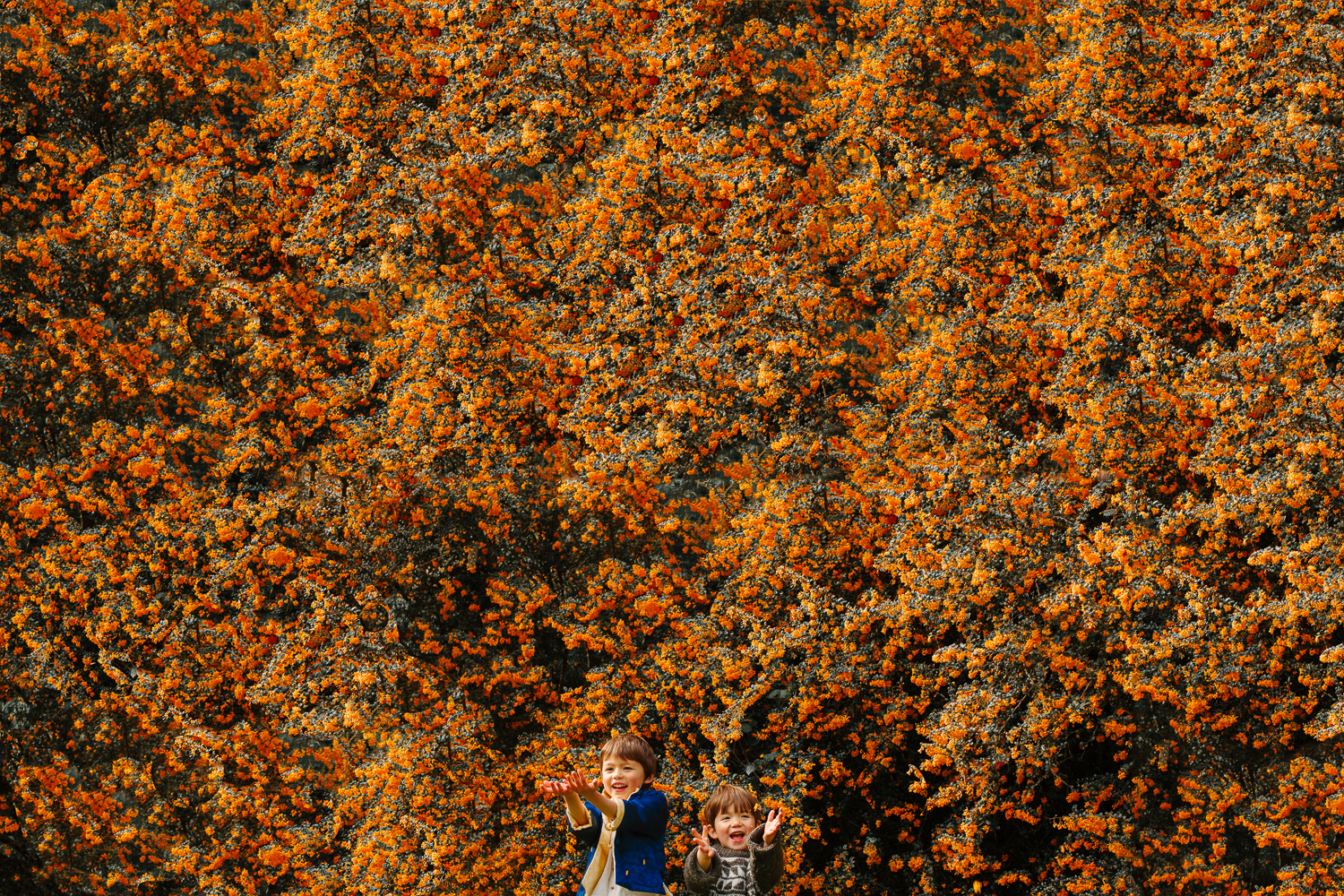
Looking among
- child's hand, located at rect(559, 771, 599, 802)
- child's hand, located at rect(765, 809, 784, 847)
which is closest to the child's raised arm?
child's hand, located at rect(559, 771, 599, 802)

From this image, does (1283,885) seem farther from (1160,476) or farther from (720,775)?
(720,775)

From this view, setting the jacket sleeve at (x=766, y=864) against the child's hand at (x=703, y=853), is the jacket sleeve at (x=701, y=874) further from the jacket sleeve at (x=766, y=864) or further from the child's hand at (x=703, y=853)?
the jacket sleeve at (x=766, y=864)

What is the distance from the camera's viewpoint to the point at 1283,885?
234 inches

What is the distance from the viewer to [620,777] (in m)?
4.04

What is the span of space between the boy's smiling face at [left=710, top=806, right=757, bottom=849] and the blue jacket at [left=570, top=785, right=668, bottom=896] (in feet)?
1.37

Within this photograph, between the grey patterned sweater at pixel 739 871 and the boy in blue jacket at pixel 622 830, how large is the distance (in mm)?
312

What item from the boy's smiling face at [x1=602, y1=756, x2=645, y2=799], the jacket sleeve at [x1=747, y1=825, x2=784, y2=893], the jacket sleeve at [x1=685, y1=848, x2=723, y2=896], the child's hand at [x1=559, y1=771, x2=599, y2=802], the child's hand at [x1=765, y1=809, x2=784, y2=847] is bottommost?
the jacket sleeve at [x1=685, y1=848, x2=723, y2=896]

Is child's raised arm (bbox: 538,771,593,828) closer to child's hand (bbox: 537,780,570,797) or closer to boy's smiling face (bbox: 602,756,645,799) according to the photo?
child's hand (bbox: 537,780,570,797)

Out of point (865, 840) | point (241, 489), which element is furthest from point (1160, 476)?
point (241, 489)

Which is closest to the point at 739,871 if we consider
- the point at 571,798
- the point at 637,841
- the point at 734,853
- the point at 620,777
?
the point at 734,853

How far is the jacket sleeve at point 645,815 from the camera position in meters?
3.96

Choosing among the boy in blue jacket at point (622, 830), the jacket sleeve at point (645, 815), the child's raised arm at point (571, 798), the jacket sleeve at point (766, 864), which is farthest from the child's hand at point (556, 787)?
the jacket sleeve at point (766, 864)

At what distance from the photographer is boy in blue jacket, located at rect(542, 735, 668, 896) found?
12.9 feet

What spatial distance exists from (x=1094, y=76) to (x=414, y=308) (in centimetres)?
438
